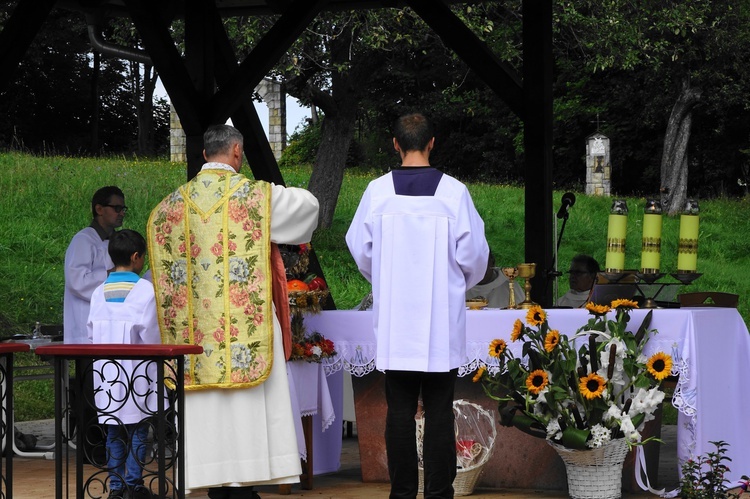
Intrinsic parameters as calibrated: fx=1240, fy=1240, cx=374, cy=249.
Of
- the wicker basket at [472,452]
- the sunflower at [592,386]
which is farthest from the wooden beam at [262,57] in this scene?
the sunflower at [592,386]

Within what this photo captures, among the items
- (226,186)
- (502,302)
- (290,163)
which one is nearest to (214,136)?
(226,186)

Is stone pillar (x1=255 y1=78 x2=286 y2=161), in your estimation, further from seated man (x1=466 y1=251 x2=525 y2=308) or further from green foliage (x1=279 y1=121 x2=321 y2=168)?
seated man (x1=466 y1=251 x2=525 y2=308)

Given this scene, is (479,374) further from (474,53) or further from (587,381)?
(474,53)

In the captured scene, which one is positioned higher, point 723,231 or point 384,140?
point 384,140

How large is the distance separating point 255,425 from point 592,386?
5.35ft

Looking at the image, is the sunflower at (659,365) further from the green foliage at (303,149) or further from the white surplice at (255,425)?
the green foliage at (303,149)

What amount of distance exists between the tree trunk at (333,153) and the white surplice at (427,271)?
45.1 feet

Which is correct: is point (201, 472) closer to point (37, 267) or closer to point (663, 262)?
point (37, 267)

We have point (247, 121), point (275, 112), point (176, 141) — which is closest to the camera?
point (247, 121)

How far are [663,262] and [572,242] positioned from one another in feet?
6.01

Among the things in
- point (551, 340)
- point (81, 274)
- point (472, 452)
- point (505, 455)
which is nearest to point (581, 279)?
point (505, 455)

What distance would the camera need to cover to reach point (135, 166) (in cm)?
2345

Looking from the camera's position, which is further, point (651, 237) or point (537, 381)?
point (651, 237)

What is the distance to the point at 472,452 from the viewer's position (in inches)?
261
